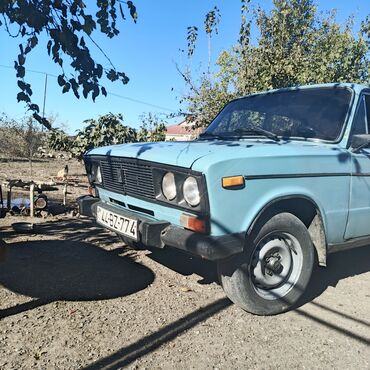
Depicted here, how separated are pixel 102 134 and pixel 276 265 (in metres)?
8.51

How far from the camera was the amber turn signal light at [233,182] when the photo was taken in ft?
9.29

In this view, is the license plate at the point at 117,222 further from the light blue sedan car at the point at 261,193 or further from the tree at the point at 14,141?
the tree at the point at 14,141

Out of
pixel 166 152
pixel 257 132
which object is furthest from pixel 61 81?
pixel 257 132

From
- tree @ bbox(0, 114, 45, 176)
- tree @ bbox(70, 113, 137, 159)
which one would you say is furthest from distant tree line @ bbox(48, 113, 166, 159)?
tree @ bbox(0, 114, 45, 176)

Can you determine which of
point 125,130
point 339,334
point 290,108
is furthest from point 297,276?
point 125,130

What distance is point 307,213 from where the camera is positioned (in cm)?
354

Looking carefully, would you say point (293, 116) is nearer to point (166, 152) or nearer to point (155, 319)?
point (166, 152)

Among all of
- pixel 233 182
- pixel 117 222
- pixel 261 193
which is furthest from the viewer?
pixel 117 222

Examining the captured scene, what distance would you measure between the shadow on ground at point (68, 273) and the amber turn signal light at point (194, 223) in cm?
107

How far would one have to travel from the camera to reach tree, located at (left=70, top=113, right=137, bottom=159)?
11.1 meters

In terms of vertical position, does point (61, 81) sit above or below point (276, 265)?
above

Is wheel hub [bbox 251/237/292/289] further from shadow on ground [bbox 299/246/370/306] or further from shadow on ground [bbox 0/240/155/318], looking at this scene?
shadow on ground [bbox 0/240/155/318]

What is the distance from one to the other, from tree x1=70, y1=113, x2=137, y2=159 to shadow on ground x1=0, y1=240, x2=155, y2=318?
6.34 metres

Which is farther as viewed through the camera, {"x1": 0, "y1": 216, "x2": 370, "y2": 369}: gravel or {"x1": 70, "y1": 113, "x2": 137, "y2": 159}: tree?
{"x1": 70, "y1": 113, "x2": 137, "y2": 159}: tree
